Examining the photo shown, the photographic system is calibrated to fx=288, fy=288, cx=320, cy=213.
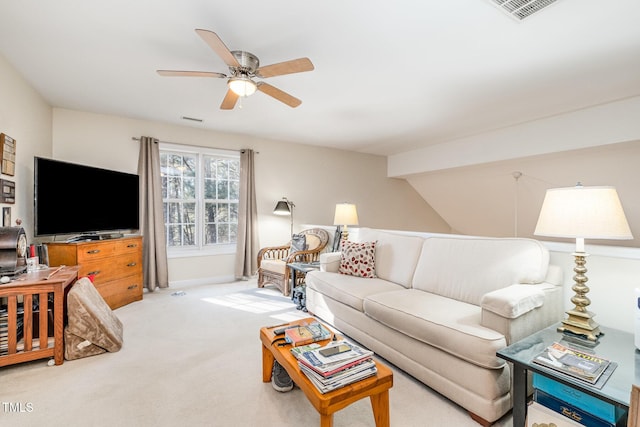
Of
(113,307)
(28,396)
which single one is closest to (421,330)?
(28,396)

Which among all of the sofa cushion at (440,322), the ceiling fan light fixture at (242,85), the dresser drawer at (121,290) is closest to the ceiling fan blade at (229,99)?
the ceiling fan light fixture at (242,85)

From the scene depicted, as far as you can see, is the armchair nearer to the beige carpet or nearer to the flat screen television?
the beige carpet

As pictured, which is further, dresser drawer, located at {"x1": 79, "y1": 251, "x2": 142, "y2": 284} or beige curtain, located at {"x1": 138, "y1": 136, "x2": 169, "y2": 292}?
beige curtain, located at {"x1": 138, "y1": 136, "x2": 169, "y2": 292}

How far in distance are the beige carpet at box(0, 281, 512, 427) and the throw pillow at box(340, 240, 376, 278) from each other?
1.05 m

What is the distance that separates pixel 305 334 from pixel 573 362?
1323 mm

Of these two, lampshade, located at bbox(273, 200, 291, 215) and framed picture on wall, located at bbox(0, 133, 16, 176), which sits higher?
framed picture on wall, located at bbox(0, 133, 16, 176)

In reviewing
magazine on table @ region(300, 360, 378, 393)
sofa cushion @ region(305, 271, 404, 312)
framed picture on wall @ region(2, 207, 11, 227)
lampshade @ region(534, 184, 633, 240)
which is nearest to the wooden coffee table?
magazine on table @ region(300, 360, 378, 393)

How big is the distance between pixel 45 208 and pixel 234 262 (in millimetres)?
2529

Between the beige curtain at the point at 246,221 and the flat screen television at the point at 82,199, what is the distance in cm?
146

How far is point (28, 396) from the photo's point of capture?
1.80 metres

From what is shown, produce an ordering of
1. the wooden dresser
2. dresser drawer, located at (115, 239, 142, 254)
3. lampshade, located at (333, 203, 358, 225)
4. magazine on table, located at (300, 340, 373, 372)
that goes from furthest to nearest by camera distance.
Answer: lampshade, located at (333, 203, 358, 225) < dresser drawer, located at (115, 239, 142, 254) < the wooden dresser < magazine on table, located at (300, 340, 373, 372)

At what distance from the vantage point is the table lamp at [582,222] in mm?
1458

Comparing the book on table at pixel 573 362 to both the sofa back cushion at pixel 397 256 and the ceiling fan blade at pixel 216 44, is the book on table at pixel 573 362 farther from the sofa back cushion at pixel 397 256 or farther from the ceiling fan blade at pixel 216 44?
the ceiling fan blade at pixel 216 44

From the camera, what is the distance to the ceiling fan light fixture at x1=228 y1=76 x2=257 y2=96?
2.27m
